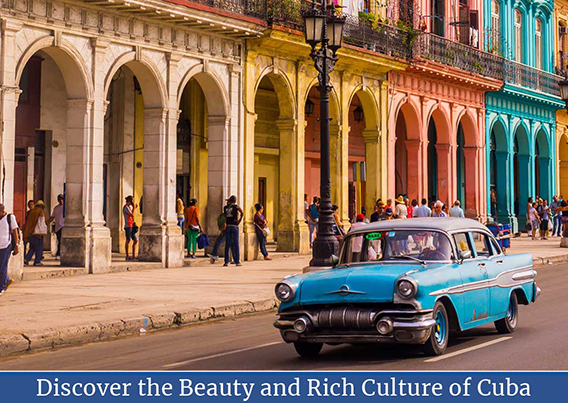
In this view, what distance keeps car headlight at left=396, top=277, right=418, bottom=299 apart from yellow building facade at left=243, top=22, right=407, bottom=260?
16001 millimetres

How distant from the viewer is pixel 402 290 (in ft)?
29.0

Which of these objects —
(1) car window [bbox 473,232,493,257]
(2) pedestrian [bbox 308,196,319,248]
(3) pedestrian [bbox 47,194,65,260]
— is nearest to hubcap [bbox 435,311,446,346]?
(1) car window [bbox 473,232,493,257]

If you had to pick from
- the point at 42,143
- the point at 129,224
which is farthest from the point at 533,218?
the point at 42,143

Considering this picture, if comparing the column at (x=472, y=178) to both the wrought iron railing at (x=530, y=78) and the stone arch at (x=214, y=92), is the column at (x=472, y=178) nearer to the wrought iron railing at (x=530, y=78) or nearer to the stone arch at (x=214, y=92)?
the wrought iron railing at (x=530, y=78)

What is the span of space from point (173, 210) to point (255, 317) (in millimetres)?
8841

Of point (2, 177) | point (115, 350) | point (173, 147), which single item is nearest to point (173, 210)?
point (173, 147)

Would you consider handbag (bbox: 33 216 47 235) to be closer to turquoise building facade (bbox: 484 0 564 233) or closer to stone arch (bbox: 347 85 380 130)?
stone arch (bbox: 347 85 380 130)

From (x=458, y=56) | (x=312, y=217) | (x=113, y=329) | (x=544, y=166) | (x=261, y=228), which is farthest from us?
(x=544, y=166)

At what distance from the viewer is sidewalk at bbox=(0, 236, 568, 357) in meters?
11.5

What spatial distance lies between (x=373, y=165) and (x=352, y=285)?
2171 centimetres

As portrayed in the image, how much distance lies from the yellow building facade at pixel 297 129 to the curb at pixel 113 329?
10.8 m

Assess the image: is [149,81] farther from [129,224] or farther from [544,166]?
[544,166]

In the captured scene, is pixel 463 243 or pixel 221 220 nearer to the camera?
pixel 463 243

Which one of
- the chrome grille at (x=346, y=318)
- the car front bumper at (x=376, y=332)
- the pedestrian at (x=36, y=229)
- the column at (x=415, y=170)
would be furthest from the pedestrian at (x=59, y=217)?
the column at (x=415, y=170)
